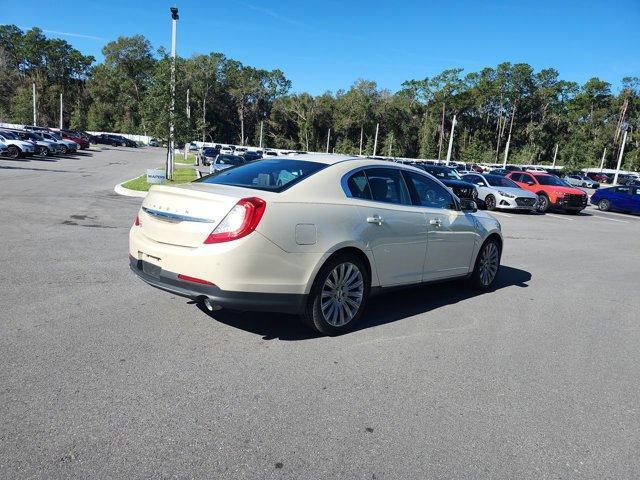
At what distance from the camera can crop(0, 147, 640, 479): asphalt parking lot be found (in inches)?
115

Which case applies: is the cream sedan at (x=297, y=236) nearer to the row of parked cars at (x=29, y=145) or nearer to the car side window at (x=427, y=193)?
the car side window at (x=427, y=193)

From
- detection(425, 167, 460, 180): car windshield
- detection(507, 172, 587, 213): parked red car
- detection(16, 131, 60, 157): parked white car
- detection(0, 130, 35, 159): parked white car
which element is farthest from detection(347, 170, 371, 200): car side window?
detection(16, 131, 60, 157): parked white car

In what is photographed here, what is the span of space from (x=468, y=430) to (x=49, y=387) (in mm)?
2879

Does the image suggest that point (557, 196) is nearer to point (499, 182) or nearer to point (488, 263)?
point (499, 182)

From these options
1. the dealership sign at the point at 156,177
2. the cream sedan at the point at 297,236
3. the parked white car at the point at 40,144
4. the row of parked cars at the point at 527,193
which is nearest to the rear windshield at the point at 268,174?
the cream sedan at the point at 297,236

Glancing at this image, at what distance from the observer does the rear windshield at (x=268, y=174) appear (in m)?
4.76

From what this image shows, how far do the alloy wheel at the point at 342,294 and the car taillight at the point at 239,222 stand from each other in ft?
3.11

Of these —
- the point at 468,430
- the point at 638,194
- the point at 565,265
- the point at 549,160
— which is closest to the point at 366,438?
the point at 468,430

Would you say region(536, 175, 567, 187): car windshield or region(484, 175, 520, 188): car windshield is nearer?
region(484, 175, 520, 188): car windshield

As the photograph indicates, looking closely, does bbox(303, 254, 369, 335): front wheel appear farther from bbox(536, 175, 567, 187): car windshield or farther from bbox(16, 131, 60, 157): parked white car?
bbox(16, 131, 60, 157): parked white car

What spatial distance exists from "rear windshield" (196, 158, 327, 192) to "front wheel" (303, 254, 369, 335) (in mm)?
868

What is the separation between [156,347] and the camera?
14.1ft

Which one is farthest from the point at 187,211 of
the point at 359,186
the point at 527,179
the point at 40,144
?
the point at 40,144

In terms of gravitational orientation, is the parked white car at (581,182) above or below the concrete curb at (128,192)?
above
